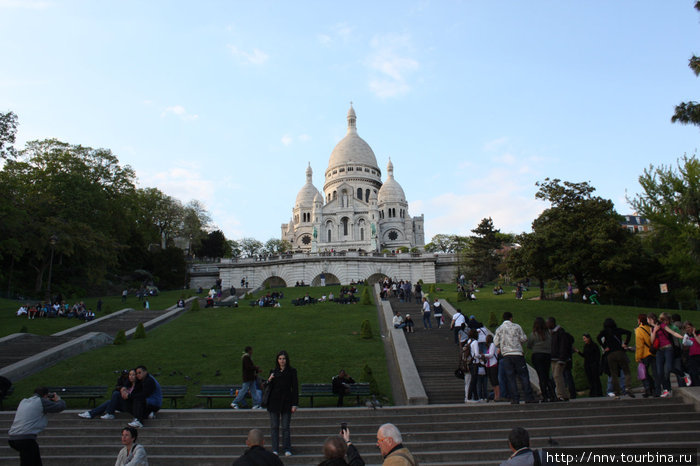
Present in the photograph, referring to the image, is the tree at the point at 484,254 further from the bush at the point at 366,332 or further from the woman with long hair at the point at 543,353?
the woman with long hair at the point at 543,353

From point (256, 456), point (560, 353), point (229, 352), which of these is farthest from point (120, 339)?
point (256, 456)

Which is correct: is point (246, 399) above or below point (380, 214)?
below

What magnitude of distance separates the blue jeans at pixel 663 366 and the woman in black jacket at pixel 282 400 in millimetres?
7032

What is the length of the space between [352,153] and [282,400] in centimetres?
9264

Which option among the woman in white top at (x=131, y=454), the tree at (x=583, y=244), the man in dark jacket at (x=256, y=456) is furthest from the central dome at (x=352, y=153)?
the man in dark jacket at (x=256, y=456)

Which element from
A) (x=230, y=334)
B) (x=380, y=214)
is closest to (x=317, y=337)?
(x=230, y=334)

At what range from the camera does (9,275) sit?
123 feet

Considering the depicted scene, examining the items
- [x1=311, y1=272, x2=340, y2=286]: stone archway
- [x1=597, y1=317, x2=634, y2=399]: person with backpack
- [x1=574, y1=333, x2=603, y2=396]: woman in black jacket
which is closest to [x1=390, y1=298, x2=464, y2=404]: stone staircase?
[x1=574, y1=333, x2=603, y2=396]: woman in black jacket

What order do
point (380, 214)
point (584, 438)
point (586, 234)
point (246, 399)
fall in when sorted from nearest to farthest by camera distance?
point (584, 438) < point (246, 399) < point (586, 234) < point (380, 214)

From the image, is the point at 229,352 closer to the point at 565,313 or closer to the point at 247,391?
the point at 247,391

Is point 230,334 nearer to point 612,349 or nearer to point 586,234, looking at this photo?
point 612,349

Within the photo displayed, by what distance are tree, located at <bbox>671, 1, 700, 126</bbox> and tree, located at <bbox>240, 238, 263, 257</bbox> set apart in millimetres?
84462

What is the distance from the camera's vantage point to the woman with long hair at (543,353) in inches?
394

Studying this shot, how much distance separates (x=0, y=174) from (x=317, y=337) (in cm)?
2860
